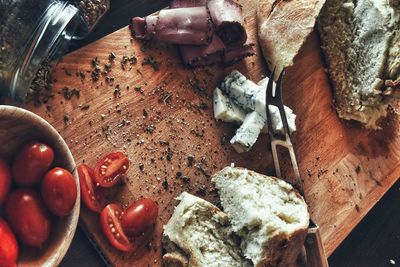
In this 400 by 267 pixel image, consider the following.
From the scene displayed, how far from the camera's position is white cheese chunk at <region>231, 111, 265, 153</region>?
9.90 feet

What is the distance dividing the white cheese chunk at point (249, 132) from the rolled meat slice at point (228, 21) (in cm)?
38

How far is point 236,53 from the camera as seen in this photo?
3.12 m

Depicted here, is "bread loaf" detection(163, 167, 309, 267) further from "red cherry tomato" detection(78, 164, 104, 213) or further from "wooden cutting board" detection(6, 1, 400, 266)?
"red cherry tomato" detection(78, 164, 104, 213)

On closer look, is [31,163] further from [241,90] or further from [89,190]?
[241,90]

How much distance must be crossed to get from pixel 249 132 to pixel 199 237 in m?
0.56

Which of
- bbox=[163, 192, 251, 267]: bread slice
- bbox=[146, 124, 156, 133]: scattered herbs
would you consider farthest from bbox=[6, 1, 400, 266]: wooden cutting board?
bbox=[163, 192, 251, 267]: bread slice

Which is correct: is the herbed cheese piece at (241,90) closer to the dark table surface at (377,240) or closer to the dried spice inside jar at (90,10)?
the dried spice inside jar at (90,10)

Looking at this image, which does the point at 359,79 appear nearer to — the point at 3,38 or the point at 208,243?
the point at 208,243

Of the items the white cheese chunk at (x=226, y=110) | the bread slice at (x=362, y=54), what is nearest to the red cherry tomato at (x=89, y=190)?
the white cheese chunk at (x=226, y=110)

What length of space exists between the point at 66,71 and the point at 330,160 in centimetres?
142

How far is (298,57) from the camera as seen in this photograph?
3369mm

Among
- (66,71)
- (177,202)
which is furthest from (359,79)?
(66,71)

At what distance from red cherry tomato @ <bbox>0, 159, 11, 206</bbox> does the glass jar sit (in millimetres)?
370

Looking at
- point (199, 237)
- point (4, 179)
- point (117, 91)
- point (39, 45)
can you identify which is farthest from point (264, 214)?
point (39, 45)
